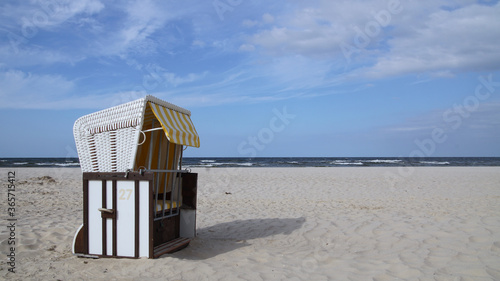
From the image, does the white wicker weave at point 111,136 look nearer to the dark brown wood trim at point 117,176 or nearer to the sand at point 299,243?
the dark brown wood trim at point 117,176

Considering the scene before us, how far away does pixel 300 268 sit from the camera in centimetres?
462

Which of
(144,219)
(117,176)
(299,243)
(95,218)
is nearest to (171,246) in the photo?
(144,219)

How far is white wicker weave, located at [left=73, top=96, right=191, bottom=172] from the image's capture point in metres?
4.76

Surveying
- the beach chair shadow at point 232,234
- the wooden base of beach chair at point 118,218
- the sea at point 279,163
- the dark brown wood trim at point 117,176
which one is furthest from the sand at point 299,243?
the sea at point 279,163

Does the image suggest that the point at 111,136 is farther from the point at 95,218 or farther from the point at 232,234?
the point at 232,234

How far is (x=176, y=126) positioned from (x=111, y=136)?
34.6 inches

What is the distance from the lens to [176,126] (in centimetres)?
515

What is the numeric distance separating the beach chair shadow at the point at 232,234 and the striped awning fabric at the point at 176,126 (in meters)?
1.63

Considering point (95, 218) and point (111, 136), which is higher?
point (111, 136)

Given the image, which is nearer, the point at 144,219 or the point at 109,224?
the point at 144,219

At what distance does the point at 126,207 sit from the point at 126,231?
0.31 meters

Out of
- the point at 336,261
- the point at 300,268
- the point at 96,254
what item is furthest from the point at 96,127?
the point at 336,261

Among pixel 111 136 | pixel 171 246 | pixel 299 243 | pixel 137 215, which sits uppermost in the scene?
pixel 111 136

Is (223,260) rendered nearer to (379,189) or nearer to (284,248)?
(284,248)
